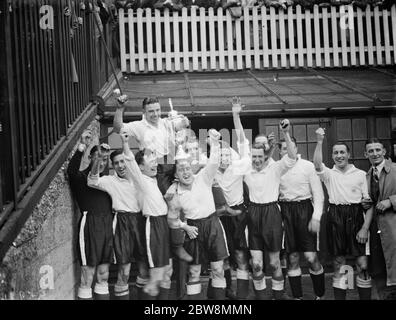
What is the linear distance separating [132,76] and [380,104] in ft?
6.20

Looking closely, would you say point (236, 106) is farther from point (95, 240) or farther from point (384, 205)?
point (95, 240)

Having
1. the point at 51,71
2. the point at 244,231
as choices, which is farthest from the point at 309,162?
the point at 51,71

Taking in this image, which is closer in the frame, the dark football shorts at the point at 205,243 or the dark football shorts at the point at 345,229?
the dark football shorts at the point at 205,243

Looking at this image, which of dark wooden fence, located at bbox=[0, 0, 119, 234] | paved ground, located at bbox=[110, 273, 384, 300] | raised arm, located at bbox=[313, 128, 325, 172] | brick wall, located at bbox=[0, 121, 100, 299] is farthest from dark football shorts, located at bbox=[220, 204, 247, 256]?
dark wooden fence, located at bbox=[0, 0, 119, 234]

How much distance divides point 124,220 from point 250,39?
1878mm

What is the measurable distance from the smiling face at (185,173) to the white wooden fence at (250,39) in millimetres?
1086

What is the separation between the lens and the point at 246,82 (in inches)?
163

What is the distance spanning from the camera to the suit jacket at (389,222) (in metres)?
3.29

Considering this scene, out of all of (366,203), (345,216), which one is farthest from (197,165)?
(366,203)

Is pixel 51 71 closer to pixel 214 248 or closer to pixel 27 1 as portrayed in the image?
pixel 27 1

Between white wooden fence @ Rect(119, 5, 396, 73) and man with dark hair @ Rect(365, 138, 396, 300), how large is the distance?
0.92 meters

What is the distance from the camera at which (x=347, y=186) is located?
3.44 meters

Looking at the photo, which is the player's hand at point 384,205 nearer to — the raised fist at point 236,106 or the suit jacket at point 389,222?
the suit jacket at point 389,222

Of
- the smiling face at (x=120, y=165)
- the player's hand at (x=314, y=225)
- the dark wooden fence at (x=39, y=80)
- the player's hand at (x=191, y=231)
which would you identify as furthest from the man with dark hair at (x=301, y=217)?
the dark wooden fence at (x=39, y=80)
